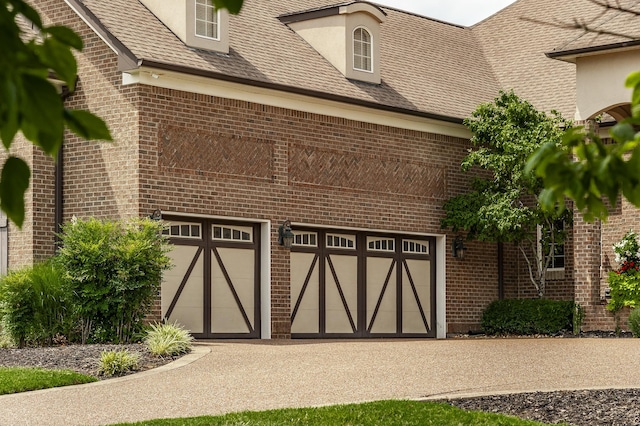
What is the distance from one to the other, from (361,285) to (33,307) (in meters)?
7.53

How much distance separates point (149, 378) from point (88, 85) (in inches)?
319

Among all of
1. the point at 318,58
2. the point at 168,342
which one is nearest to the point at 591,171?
the point at 168,342

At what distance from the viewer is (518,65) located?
91.7 feet

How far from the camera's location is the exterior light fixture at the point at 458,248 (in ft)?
79.8

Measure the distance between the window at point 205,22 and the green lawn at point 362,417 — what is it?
1163 centimetres

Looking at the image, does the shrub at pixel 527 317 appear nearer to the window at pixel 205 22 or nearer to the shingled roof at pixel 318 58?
the shingled roof at pixel 318 58

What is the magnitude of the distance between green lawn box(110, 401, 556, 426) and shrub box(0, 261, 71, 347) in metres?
8.15

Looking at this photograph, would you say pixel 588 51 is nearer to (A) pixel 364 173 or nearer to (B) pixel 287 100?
(A) pixel 364 173

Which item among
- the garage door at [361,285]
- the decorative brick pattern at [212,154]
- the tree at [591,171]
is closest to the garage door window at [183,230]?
the decorative brick pattern at [212,154]

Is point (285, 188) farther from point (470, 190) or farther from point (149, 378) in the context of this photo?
point (149, 378)

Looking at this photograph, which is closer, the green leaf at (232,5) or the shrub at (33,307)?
the green leaf at (232,5)

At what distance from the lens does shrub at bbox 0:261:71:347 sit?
1727 cm

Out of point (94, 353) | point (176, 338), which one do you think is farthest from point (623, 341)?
point (94, 353)

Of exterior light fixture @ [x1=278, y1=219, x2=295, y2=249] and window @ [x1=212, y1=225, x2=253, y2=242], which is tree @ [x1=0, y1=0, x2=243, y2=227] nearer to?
window @ [x1=212, y1=225, x2=253, y2=242]
